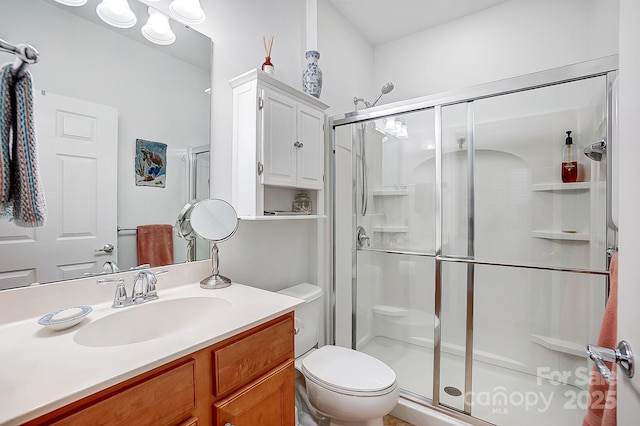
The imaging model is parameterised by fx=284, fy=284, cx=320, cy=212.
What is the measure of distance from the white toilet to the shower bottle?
148 cm

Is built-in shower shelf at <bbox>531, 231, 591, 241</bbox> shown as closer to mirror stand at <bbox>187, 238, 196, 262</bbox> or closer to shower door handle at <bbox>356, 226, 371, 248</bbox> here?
shower door handle at <bbox>356, 226, 371, 248</bbox>

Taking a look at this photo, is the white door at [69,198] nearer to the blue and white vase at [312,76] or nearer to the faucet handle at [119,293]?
the faucet handle at [119,293]

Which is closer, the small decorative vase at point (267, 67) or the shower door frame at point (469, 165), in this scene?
the shower door frame at point (469, 165)

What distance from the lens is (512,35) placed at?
7.02 feet

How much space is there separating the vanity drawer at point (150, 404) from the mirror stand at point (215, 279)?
1.74 feet

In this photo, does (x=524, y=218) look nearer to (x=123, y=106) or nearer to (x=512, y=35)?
(x=512, y=35)

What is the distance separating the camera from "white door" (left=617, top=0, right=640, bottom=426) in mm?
523

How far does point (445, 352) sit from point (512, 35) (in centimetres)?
238

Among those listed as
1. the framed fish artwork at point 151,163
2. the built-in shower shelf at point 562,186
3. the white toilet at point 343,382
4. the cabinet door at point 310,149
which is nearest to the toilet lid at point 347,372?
the white toilet at point 343,382

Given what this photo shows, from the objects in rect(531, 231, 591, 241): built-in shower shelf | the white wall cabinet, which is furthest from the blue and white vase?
rect(531, 231, 591, 241): built-in shower shelf

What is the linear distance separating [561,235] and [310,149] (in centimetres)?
153

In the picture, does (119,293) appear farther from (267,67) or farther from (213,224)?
(267,67)

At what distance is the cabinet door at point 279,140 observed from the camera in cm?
143

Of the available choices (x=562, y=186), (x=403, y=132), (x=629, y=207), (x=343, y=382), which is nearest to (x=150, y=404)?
(x=343, y=382)
